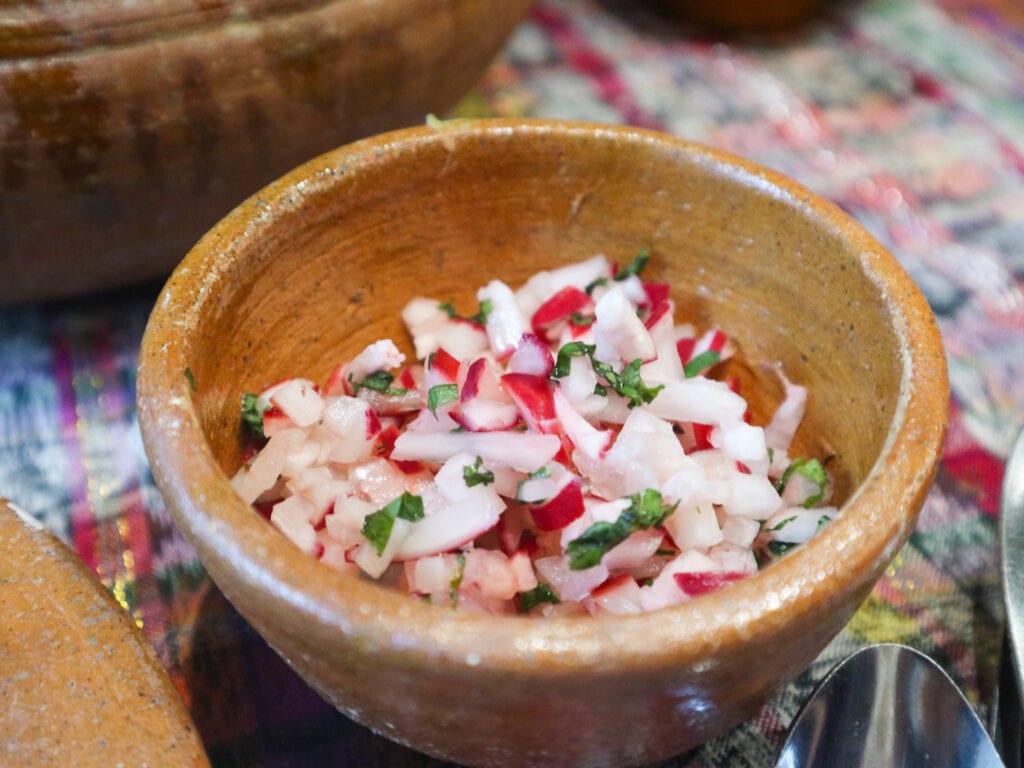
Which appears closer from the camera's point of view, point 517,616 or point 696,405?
point 517,616

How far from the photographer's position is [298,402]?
755 mm

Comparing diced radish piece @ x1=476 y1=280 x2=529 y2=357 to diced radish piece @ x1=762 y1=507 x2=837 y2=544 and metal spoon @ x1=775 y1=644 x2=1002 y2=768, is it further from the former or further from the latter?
metal spoon @ x1=775 y1=644 x2=1002 y2=768

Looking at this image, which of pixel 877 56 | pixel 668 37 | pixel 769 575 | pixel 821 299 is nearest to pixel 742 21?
pixel 668 37

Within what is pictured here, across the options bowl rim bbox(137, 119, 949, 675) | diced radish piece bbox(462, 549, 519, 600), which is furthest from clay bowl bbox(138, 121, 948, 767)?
diced radish piece bbox(462, 549, 519, 600)

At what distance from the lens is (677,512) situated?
0.68 metres

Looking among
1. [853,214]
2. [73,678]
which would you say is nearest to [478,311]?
[73,678]

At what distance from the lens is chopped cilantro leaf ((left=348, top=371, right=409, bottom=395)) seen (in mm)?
802

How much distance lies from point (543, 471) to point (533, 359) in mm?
126

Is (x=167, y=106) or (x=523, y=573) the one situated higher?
(x=167, y=106)

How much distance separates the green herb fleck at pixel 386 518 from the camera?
0.65 m

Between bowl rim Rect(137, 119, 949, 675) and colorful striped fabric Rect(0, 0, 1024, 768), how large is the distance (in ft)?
0.75

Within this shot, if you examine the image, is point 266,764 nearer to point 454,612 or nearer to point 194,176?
point 454,612

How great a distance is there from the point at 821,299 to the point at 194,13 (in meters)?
0.62

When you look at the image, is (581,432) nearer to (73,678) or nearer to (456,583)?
(456,583)
